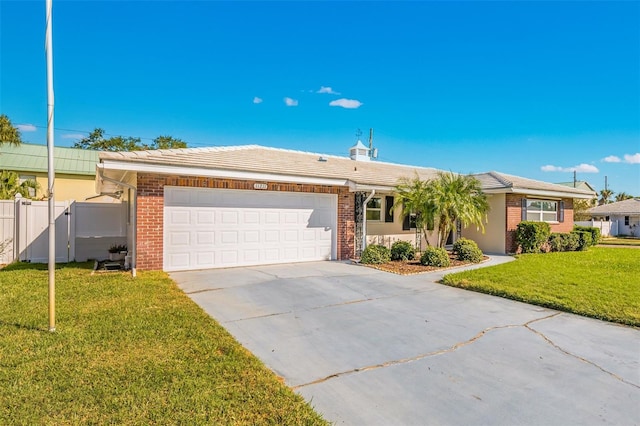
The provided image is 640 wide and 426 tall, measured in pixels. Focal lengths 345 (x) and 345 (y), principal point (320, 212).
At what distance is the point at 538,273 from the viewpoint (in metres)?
9.68

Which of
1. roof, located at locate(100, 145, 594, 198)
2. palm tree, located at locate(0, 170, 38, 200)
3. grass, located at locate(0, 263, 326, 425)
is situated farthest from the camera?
palm tree, located at locate(0, 170, 38, 200)

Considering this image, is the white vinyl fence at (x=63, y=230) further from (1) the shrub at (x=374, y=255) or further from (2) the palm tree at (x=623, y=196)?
(2) the palm tree at (x=623, y=196)

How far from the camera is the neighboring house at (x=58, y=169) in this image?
21.6 metres

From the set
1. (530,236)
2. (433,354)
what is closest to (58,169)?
(433,354)

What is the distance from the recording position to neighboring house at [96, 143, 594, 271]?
9.06 metres

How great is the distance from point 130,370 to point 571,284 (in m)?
9.23

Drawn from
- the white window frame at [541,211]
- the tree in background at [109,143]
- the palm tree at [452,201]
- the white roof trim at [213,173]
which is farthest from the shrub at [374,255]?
the tree in background at [109,143]

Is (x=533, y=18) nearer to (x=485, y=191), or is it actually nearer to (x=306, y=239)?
(x=485, y=191)

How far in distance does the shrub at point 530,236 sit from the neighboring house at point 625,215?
94.8 feet

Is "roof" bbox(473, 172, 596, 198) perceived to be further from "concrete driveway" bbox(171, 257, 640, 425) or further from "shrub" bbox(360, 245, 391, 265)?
"concrete driveway" bbox(171, 257, 640, 425)

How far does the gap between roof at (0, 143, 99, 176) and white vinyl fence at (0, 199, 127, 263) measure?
13233mm

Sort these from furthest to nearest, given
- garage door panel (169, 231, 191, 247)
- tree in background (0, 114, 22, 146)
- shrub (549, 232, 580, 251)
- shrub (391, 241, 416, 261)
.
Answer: tree in background (0, 114, 22, 146)
shrub (549, 232, 580, 251)
shrub (391, 241, 416, 261)
garage door panel (169, 231, 191, 247)

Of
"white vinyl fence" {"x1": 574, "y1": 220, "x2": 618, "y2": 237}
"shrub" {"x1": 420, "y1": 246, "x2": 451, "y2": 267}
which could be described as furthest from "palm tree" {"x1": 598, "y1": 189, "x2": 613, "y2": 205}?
"shrub" {"x1": 420, "y1": 246, "x2": 451, "y2": 267}

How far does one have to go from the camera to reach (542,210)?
16547 mm
